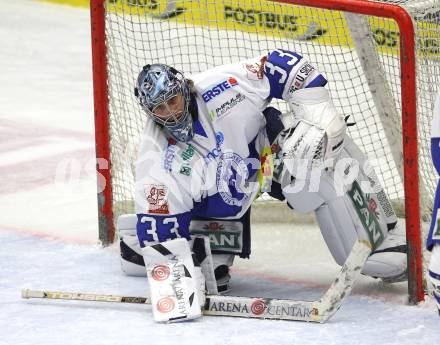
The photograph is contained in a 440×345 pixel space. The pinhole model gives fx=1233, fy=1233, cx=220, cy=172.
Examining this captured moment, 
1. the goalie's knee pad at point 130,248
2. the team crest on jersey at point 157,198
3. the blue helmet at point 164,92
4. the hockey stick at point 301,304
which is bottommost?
the hockey stick at point 301,304

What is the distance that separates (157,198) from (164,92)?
0.34 meters

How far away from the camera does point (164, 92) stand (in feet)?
12.1

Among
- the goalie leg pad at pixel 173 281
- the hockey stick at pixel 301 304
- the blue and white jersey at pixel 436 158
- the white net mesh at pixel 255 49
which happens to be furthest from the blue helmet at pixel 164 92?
the blue and white jersey at pixel 436 158

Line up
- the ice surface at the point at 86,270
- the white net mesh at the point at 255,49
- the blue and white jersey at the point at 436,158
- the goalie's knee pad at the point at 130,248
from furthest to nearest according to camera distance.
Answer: the white net mesh at the point at 255,49
the goalie's knee pad at the point at 130,248
the ice surface at the point at 86,270
the blue and white jersey at the point at 436,158

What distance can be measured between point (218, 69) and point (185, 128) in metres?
0.27

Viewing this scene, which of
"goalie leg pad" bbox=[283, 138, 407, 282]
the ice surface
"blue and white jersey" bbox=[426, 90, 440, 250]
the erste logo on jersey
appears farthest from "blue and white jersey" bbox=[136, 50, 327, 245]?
"blue and white jersey" bbox=[426, 90, 440, 250]

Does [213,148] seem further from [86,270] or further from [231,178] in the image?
[86,270]

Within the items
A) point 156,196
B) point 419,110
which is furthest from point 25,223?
point 419,110

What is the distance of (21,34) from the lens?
8039 millimetres

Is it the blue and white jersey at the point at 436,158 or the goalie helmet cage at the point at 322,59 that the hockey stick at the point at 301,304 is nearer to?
the goalie helmet cage at the point at 322,59

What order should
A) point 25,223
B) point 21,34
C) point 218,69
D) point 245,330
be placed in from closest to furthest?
point 245,330 → point 218,69 → point 25,223 → point 21,34

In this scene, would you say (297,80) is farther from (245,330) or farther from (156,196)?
(245,330)

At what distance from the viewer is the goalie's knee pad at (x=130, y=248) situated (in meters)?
4.20

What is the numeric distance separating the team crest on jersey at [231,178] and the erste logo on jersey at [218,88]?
7.3 inches
